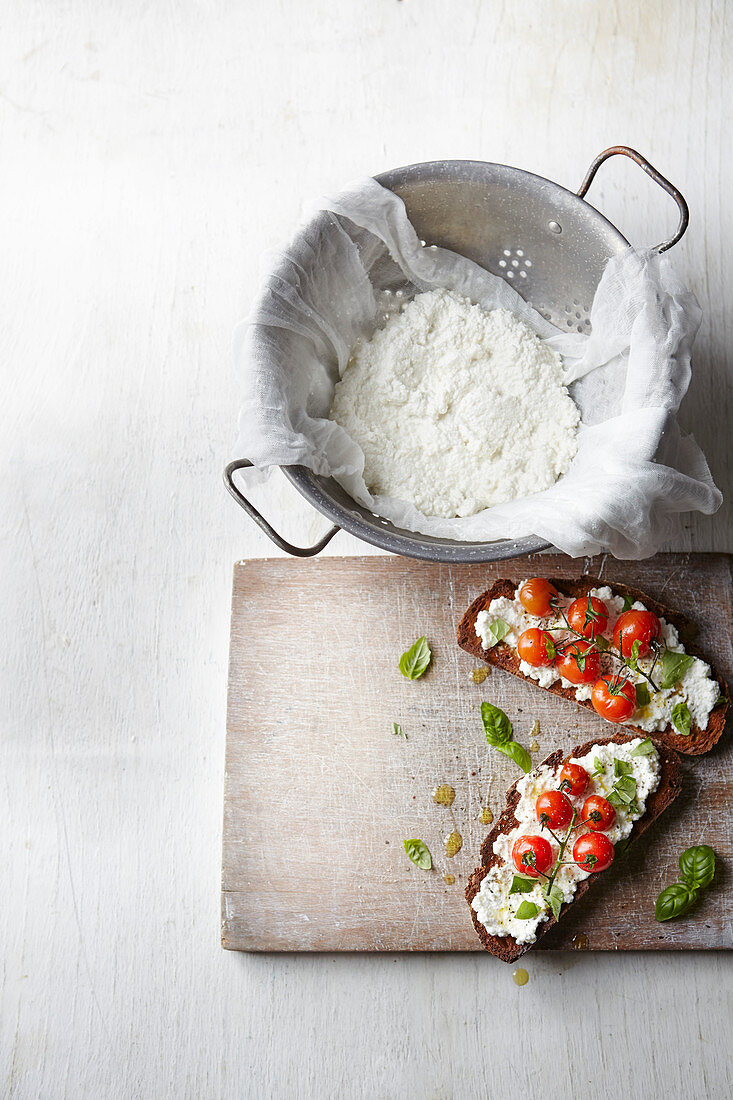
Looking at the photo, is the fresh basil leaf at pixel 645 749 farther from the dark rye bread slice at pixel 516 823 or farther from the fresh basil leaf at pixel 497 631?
the fresh basil leaf at pixel 497 631

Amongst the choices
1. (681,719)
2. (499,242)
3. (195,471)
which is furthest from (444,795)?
(499,242)

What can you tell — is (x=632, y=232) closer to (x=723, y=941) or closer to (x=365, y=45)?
(x=365, y=45)

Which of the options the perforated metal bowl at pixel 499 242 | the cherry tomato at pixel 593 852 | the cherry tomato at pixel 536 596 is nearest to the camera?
the perforated metal bowl at pixel 499 242

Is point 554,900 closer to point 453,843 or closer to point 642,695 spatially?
point 453,843

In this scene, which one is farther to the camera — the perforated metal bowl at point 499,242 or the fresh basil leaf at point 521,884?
the fresh basil leaf at point 521,884

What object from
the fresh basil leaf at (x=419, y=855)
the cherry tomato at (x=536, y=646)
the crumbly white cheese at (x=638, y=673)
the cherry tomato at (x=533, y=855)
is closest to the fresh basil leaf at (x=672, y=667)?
the crumbly white cheese at (x=638, y=673)
